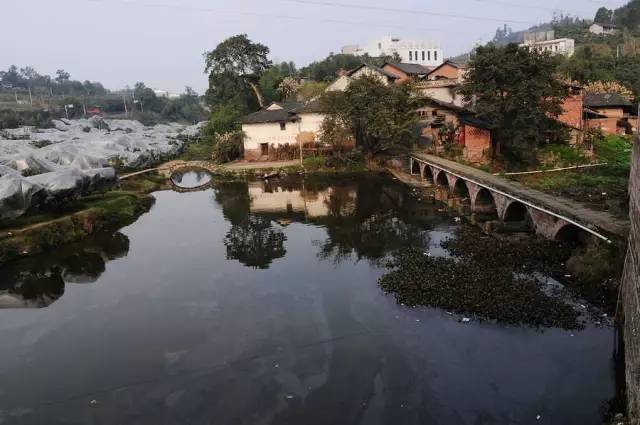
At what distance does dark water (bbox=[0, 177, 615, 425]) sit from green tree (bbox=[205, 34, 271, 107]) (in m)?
39.0

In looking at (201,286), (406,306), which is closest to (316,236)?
(201,286)

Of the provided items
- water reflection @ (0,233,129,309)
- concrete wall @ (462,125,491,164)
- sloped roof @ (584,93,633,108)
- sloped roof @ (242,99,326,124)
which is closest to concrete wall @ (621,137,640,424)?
water reflection @ (0,233,129,309)

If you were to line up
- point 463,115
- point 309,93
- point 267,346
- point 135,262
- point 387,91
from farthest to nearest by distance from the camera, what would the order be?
point 309,93 < point 463,115 < point 387,91 < point 135,262 < point 267,346

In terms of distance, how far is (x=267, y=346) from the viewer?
1433cm

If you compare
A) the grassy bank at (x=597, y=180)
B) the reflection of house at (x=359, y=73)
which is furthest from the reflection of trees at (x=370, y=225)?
the reflection of house at (x=359, y=73)

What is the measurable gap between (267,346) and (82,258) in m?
14.1

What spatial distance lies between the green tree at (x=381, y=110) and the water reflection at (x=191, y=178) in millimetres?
14870

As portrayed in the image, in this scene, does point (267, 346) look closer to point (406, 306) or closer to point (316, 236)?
point (406, 306)

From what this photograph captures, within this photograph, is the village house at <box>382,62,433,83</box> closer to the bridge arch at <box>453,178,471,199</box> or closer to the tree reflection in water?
the tree reflection in water

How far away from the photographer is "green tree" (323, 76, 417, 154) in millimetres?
37844

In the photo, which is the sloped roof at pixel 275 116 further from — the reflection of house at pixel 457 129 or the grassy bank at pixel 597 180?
the grassy bank at pixel 597 180

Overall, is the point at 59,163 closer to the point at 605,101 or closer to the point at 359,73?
the point at 359,73

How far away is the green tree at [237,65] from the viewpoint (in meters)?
57.0

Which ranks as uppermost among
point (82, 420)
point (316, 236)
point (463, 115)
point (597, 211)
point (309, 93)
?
point (309, 93)
